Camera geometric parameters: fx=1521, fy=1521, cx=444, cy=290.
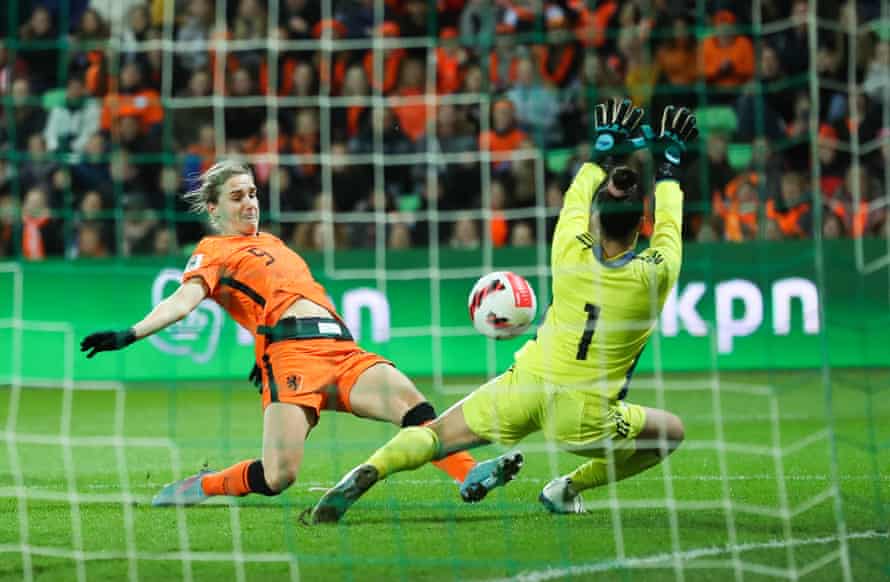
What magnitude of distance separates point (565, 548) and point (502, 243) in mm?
7954

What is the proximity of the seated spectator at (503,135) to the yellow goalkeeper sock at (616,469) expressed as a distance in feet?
22.6

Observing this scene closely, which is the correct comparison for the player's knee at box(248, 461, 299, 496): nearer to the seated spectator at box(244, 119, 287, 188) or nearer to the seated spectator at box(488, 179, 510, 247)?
the seated spectator at box(488, 179, 510, 247)

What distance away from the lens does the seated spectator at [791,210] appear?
12898 mm

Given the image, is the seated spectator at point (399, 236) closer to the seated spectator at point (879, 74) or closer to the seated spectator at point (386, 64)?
the seated spectator at point (386, 64)

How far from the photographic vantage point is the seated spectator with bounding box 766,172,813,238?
1290 centimetres

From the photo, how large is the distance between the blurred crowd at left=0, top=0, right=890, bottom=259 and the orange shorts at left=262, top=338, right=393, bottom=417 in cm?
598

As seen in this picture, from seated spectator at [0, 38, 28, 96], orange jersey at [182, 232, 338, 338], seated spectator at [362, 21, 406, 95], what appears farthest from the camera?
seated spectator at [0, 38, 28, 96]

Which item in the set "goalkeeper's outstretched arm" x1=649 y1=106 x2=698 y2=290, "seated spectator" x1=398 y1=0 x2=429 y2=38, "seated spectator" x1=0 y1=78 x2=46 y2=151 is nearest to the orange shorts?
"goalkeeper's outstretched arm" x1=649 y1=106 x2=698 y2=290

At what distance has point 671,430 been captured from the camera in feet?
22.2

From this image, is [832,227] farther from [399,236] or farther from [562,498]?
[562,498]

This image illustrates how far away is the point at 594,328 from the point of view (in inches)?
257

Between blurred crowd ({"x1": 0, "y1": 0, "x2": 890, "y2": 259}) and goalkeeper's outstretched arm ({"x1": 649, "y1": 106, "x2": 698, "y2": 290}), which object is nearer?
goalkeeper's outstretched arm ({"x1": 649, "y1": 106, "x2": 698, "y2": 290})

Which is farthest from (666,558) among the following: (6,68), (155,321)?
(6,68)

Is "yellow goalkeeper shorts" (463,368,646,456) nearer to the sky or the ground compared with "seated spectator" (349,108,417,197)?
nearer to the ground
